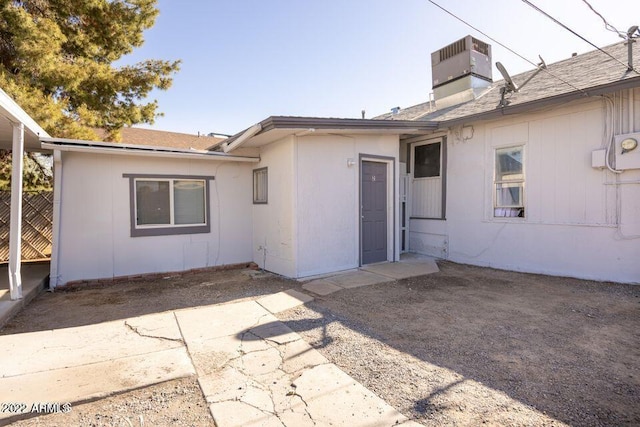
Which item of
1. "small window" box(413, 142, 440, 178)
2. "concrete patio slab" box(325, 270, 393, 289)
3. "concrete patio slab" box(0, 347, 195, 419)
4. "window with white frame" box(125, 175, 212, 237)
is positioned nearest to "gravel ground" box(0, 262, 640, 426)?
"concrete patio slab" box(0, 347, 195, 419)

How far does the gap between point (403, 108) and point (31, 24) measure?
1069 cm

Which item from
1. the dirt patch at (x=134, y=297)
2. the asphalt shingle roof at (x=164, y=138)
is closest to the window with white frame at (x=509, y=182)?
the dirt patch at (x=134, y=297)

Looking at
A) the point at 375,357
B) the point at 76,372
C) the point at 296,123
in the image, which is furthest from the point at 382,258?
the point at 76,372

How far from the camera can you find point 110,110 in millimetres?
8719

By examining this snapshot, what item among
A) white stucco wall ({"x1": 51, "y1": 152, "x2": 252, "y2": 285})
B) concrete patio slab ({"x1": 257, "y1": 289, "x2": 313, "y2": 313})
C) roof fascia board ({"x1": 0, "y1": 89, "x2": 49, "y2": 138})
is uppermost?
roof fascia board ({"x1": 0, "y1": 89, "x2": 49, "y2": 138})

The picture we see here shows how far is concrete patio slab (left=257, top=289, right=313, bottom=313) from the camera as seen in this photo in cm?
457

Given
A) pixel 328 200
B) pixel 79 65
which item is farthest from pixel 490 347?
pixel 79 65

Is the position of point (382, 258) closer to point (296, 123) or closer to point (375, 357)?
point (296, 123)

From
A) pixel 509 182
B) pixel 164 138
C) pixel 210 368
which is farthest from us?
pixel 164 138

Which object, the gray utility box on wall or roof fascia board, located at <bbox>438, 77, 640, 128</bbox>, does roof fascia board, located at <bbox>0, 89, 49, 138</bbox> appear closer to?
roof fascia board, located at <bbox>438, 77, 640, 128</bbox>

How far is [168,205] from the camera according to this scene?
22.4 feet

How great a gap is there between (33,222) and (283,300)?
25.7ft

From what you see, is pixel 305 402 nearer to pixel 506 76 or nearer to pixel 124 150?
pixel 124 150

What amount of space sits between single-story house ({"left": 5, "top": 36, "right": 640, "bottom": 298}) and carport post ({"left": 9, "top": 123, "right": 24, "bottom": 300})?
107cm
